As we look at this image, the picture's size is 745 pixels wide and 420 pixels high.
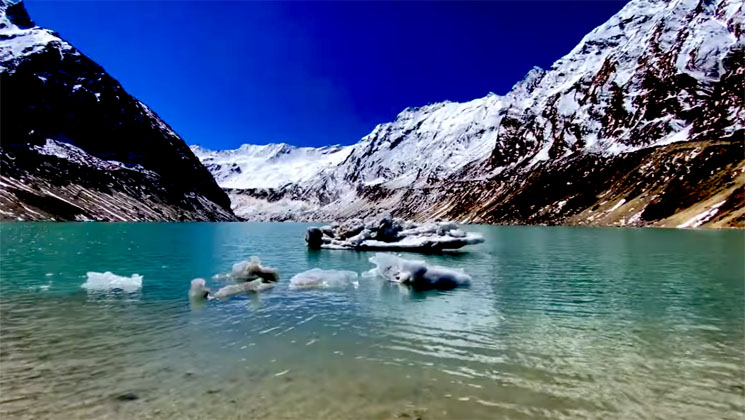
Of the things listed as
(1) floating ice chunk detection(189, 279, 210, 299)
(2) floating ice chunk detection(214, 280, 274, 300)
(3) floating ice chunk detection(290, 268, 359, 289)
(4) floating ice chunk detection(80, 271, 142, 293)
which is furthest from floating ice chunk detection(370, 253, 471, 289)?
(4) floating ice chunk detection(80, 271, 142, 293)

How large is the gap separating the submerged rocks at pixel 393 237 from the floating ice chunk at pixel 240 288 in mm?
32245

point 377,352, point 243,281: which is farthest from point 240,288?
point 377,352

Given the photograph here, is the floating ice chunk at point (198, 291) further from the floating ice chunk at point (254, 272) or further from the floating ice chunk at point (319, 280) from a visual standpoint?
the floating ice chunk at point (254, 272)

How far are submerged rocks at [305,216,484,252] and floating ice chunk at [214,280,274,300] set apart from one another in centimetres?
3225

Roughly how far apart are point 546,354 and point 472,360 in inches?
105

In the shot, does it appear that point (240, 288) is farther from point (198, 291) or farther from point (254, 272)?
point (254, 272)

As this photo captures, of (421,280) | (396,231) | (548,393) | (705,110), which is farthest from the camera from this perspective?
(705,110)

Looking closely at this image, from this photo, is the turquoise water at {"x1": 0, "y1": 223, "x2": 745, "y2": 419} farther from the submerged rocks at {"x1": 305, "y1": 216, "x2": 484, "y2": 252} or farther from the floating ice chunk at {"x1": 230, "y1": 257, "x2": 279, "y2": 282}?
the submerged rocks at {"x1": 305, "y1": 216, "x2": 484, "y2": 252}

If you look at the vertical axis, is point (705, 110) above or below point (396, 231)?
above

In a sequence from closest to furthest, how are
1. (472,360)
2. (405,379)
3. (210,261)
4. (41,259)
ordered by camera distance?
1. (405,379)
2. (472,360)
3. (41,259)
4. (210,261)

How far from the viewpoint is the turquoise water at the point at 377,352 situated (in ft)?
37.5

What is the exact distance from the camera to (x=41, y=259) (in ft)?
150

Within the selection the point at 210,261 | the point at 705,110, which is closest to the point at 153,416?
the point at 210,261

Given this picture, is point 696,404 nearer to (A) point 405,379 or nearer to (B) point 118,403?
(A) point 405,379
